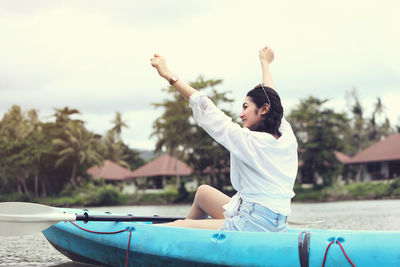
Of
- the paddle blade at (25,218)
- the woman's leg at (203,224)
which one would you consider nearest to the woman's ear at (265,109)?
the woman's leg at (203,224)

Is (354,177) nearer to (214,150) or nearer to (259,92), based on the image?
(214,150)

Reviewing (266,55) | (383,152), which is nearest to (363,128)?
(383,152)

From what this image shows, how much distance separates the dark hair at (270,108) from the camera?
9.35 ft

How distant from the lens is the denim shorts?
9.55 feet

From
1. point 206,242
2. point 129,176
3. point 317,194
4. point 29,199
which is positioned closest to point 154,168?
point 129,176

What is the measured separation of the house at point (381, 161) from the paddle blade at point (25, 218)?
3235cm

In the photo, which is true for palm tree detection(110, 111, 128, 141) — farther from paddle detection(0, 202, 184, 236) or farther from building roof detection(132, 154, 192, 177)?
paddle detection(0, 202, 184, 236)

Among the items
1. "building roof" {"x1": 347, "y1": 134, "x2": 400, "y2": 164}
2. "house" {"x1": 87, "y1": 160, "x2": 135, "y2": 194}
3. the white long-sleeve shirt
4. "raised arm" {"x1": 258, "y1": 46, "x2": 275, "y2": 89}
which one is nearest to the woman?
the white long-sleeve shirt

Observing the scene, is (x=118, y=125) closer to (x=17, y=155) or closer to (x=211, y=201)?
(x=17, y=155)

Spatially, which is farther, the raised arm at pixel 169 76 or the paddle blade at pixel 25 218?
the paddle blade at pixel 25 218

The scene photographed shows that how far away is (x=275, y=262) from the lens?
3016 millimetres

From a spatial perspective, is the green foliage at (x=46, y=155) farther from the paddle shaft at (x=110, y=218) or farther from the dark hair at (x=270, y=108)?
the dark hair at (x=270, y=108)

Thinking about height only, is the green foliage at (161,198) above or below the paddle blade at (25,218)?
below

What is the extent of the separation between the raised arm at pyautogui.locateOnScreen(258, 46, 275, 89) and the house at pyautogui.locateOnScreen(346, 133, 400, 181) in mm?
31915
